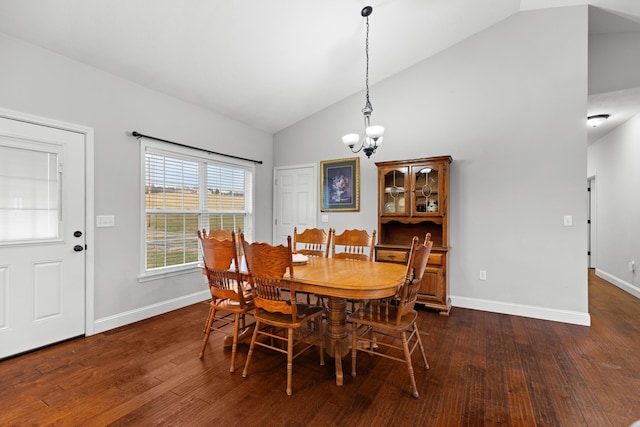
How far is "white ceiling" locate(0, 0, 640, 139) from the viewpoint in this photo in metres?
2.50

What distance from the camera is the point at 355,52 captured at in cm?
371

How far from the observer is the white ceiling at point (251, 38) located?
8.21 ft

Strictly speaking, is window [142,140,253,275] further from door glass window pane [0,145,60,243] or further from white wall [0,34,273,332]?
door glass window pane [0,145,60,243]

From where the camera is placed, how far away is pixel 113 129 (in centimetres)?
312

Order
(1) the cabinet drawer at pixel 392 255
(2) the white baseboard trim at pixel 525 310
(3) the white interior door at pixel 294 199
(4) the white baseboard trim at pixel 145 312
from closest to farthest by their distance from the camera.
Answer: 1. (4) the white baseboard trim at pixel 145 312
2. (2) the white baseboard trim at pixel 525 310
3. (1) the cabinet drawer at pixel 392 255
4. (3) the white interior door at pixel 294 199

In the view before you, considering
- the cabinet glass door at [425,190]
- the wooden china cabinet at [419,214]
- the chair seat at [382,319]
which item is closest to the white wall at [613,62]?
the wooden china cabinet at [419,214]

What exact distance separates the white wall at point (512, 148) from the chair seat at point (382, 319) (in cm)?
207

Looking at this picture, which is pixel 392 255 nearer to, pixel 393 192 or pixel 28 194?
pixel 393 192

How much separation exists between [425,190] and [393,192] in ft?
1.36

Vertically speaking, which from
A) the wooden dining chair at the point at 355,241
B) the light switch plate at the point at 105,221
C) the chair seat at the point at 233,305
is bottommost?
the chair seat at the point at 233,305

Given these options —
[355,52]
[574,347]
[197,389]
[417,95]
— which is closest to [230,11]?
[355,52]

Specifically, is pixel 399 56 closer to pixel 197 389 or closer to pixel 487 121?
pixel 487 121

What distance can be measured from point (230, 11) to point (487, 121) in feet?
10.4

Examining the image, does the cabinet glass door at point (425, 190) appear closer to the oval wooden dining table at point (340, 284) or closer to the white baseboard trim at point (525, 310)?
the white baseboard trim at point (525, 310)
